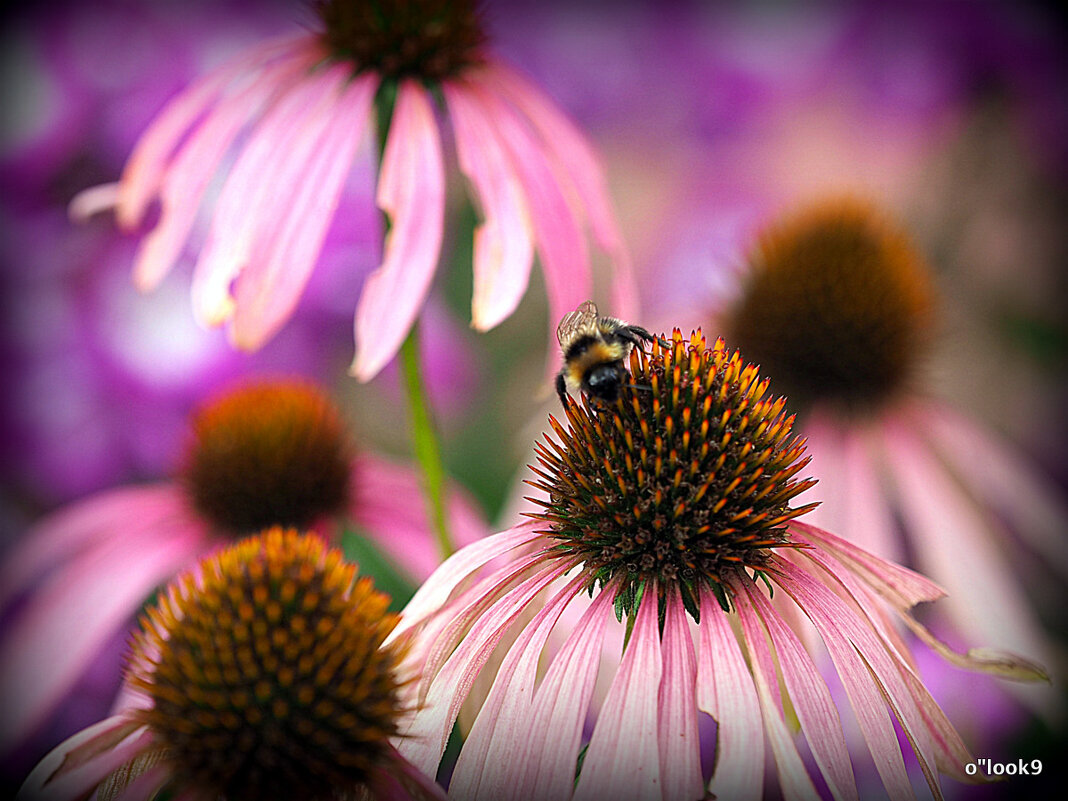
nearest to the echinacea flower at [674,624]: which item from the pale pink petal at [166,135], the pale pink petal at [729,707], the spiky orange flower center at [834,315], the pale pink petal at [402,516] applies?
the pale pink petal at [729,707]

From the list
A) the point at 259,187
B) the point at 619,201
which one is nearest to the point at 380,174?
the point at 259,187

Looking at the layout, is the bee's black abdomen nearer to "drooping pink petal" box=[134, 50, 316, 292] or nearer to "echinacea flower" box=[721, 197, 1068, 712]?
"drooping pink petal" box=[134, 50, 316, 292]

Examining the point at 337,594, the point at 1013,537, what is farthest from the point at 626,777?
the point at 1013,537

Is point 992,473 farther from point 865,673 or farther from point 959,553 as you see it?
point 865,673

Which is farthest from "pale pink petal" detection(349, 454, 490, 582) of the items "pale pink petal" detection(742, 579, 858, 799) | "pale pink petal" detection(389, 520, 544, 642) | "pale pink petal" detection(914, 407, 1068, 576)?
"pale pink petal" detection(914, 407, 1068, 576)

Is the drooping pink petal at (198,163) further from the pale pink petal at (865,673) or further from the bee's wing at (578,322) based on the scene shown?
the pale pink petal at (865,673)

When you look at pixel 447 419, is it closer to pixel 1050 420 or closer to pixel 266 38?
pixel 266 38
